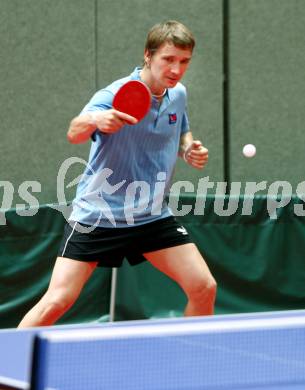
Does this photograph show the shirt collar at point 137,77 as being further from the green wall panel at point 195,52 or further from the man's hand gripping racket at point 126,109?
the green wall panel at point 195,52

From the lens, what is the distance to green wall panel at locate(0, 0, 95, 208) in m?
6.47

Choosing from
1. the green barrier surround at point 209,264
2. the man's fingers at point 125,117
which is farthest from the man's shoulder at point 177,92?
the green barrier surround at point 209,264

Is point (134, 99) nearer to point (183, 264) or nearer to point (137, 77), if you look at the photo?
point (137, 77)

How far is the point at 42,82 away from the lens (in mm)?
6559

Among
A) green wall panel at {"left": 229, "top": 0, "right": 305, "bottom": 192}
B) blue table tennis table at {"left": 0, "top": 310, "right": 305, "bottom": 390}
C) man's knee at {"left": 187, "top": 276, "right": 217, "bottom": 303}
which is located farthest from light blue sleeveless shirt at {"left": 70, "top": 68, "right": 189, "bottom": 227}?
green wall panel at {"left": 229, "top": 0, "right": 305, "bottom": 192}

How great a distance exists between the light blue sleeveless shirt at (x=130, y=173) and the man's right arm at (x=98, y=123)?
0.87 feet

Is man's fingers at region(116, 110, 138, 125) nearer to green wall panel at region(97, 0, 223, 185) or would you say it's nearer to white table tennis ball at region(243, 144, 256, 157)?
green wall panel at region(97, 0, 223, 185)

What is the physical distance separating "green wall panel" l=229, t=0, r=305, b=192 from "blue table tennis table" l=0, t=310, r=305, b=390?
4.38 meters

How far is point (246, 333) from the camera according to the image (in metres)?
2.78

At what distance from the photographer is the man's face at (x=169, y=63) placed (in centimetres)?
415

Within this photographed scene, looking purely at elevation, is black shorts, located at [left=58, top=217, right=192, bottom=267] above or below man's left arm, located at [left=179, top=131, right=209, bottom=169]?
below

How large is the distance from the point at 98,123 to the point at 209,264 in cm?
272

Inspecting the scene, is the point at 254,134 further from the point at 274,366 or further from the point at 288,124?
the point at 274,366
